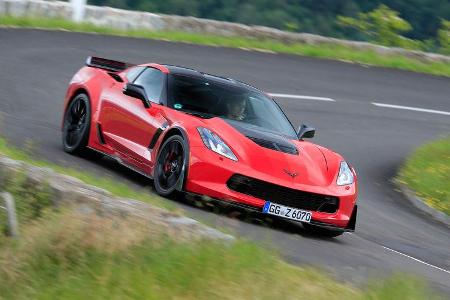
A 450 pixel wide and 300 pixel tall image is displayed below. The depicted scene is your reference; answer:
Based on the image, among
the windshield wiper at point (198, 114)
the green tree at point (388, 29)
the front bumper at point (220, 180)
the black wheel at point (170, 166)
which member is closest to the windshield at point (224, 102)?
the windshield wiper at point (198, 114)

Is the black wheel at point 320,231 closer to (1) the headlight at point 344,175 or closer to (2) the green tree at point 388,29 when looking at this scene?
(1) the headlight at point 344,175

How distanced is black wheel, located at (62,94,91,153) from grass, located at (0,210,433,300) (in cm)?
549

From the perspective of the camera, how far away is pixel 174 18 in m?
27.1

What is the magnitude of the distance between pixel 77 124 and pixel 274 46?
41.4 ft

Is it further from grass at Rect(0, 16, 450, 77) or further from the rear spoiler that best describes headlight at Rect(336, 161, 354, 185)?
grass at Rect(0, 16, 450, 77)

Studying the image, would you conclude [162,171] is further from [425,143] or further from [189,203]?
[425,143]

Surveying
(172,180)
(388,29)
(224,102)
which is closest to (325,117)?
(224,102)

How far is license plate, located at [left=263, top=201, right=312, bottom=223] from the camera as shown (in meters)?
11.3

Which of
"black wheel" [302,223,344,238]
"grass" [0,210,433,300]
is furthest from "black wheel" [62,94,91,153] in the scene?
"grass" [0,210,433,300]

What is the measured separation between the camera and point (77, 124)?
14.1m

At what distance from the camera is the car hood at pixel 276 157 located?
11445mm

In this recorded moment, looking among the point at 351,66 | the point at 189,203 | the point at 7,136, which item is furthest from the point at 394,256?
the point at 351,66

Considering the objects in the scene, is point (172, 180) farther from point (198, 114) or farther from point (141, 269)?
point (141, 269)

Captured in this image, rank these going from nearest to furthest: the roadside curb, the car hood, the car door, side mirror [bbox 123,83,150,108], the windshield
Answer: the car hood, the car door, the windshield, side mirror [bbox 123,83,150,108], the roadside curb
